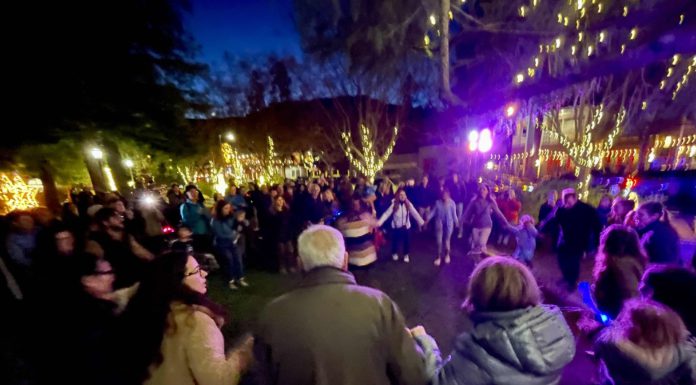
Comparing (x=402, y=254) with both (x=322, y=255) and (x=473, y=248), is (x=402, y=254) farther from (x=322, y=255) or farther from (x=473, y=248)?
(x=322, y=255)

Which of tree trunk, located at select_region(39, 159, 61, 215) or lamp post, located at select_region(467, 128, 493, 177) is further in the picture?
tree trunk, located at select_region(39, 159, 61, 215)

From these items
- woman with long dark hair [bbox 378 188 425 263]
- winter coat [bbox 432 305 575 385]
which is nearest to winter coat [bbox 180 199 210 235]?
woman with long dark hair [bbox 378 188 425 263]

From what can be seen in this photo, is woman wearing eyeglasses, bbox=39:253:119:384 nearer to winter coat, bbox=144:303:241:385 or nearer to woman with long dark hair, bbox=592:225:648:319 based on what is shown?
winter coat, bbox=144:303:241:385

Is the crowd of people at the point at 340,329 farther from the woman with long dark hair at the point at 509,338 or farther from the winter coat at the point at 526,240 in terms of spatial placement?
the winter coat at the point at 526,240

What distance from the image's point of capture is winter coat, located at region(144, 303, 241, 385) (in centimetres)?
166

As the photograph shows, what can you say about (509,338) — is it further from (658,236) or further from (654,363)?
(658,236)

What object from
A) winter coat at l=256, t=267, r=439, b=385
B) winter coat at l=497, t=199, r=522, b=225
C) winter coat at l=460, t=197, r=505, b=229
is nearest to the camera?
winter coat at l=256, t=267, r=439, b=385

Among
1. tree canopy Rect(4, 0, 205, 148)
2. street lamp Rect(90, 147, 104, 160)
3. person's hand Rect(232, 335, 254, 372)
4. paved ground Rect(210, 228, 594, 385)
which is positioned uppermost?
tree canopy Rect(4, 0, 205, 148)

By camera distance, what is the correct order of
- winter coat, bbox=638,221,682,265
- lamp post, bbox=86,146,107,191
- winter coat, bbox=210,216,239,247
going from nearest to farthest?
winter coat, bbox=638,221,682,265 → winter coat, bbox=210,216,239,247 → lamp post, bbox=86,146,107,191

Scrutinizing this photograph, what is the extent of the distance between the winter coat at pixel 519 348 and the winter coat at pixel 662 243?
3292 millimetres

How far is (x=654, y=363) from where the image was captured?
1.73 metres

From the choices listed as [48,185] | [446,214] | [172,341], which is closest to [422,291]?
[446,214]

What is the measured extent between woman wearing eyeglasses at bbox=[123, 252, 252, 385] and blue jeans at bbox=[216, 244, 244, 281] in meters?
4.03

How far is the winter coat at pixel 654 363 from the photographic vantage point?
5.66ft
